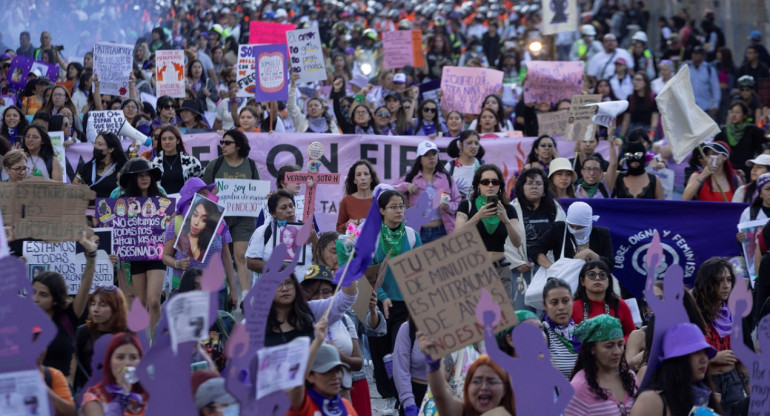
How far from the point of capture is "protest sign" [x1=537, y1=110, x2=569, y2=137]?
44.1 ft

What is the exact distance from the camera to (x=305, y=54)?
15.8 metres

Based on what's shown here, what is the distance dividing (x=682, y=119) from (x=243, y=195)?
3.88 m

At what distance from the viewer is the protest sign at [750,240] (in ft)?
31.9

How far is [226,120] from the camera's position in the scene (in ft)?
51.4

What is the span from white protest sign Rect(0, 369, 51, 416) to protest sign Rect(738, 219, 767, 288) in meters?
6.09

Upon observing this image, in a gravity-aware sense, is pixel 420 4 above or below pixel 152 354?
above

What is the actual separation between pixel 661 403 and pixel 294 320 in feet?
6.65

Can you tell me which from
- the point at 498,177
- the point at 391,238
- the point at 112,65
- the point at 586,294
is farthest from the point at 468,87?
the point at 586,294

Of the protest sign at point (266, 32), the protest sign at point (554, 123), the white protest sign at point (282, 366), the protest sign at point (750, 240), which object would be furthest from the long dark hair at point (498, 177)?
the protest sign at point (266, 32)

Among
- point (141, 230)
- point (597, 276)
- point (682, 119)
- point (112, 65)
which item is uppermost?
point (112, 65)

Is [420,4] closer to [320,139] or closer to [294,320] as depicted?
[320,139]

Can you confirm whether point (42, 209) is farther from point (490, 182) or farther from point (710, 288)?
point (710, 288)

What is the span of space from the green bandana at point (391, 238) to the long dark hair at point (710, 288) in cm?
183

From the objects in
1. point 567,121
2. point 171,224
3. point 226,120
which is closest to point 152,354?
point 171,224
